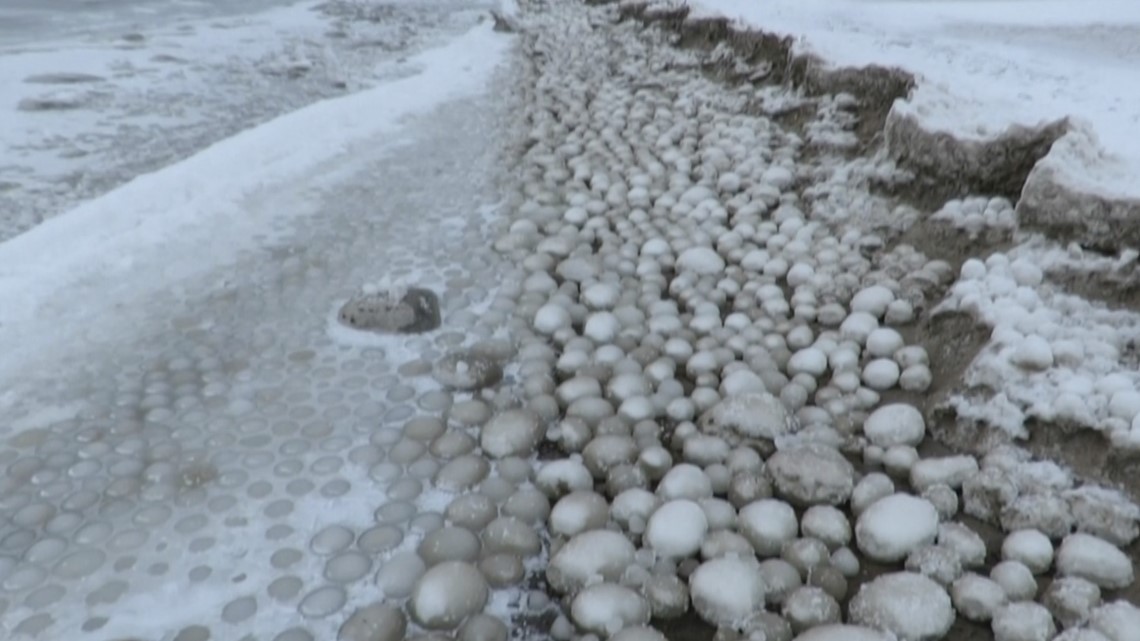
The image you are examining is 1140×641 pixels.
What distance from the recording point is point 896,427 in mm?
1271

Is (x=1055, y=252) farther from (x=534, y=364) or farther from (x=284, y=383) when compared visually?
(x=284, y=383)

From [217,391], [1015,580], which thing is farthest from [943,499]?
[217,391]

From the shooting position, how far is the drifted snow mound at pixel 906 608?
3.09ft

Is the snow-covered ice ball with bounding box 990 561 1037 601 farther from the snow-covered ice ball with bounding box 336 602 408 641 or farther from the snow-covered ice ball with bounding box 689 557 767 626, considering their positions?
the snow-covered ice ball with bounding box 336 602 408 641

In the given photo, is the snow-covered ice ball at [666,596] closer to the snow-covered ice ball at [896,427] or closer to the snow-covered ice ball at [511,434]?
the snow-covered ice ball at [511,434]

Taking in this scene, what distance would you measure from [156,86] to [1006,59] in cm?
337

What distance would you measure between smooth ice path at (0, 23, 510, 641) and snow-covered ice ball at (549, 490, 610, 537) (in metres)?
0.19

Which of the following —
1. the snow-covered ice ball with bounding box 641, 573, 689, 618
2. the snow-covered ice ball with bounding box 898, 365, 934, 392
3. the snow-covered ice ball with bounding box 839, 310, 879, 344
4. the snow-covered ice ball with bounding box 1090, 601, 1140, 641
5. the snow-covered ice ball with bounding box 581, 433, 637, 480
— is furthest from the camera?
the snow-covered ice ball with bounding box 839, 310, 879, 344

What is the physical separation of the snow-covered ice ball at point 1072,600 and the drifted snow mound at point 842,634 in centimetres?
20

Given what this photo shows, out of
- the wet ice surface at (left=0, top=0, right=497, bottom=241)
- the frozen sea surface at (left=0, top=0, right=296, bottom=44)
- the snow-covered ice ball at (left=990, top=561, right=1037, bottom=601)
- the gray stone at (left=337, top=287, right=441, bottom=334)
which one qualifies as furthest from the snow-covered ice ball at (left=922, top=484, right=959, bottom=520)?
the frozen sea surface at (left=0, top=0, right=296, bottom=44)

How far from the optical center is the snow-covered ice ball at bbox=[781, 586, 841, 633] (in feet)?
3.16

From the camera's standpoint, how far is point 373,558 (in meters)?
1.07

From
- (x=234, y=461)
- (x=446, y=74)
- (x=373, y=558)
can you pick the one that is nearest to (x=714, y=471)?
(x=373, y=558)

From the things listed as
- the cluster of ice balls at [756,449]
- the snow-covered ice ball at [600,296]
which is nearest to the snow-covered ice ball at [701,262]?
the cluster of ice balls at [756,449]
